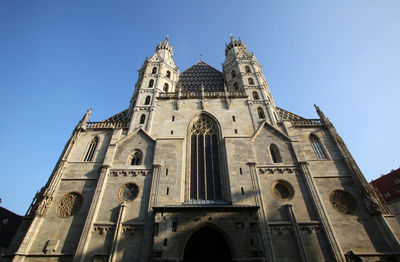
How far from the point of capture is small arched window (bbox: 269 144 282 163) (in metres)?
17.0

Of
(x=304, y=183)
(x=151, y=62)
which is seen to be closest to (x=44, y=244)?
(x=304, y=183)

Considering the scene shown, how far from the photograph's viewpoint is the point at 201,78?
27172mm

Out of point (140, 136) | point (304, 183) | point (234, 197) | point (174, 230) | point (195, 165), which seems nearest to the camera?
point (174, 230)

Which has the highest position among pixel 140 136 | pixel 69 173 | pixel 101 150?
pixel 140 136

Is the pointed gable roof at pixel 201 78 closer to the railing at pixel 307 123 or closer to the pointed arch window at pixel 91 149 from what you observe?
the railing at pixel 307 123

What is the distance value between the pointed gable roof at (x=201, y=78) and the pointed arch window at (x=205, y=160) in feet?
21.9

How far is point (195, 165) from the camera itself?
663 inches

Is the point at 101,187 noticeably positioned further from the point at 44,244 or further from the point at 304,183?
the point at 304,183

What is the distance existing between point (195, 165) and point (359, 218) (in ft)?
39.2

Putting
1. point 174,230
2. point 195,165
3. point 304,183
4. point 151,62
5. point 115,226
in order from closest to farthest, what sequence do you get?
point 174,230
point 115,226
point 304,183
point 195,165
point 151,62

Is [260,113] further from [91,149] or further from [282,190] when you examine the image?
[91,149]

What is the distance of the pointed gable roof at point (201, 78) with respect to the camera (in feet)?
83.3

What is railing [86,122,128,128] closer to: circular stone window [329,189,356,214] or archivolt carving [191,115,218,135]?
archivolt carving [191,115,218,135]

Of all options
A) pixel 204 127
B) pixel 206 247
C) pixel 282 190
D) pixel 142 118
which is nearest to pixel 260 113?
pixel 204 127
